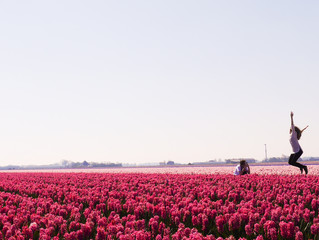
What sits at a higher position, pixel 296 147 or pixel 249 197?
pixel 296 147

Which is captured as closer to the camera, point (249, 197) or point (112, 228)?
point (112, 228)

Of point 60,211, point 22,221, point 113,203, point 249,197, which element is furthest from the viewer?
point 249,197

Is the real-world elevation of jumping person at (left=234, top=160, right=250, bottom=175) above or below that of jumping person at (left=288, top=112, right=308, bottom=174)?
below

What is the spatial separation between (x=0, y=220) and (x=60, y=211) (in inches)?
45.6

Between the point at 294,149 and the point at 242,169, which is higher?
the point at 294,149

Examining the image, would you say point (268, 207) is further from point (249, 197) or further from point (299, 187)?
point (299, 187)

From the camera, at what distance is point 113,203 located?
8.37 meters

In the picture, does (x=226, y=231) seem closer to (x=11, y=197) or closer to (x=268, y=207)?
(x=268, y=207)

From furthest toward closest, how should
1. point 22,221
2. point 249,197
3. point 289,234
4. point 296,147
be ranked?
point 296,147
point 249,197
point 22,221
point 289,234

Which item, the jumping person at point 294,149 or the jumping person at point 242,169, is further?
the jumping person at point 242,169

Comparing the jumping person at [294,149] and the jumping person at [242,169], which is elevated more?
the jumping person at [294,149]

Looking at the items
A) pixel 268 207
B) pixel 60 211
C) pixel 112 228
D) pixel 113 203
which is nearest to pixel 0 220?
pixel 60 211

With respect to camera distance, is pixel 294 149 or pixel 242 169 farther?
pixel 242 169

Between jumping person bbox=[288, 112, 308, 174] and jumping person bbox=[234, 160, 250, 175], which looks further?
jumping person bbox=[234, 160, 250, 175]
